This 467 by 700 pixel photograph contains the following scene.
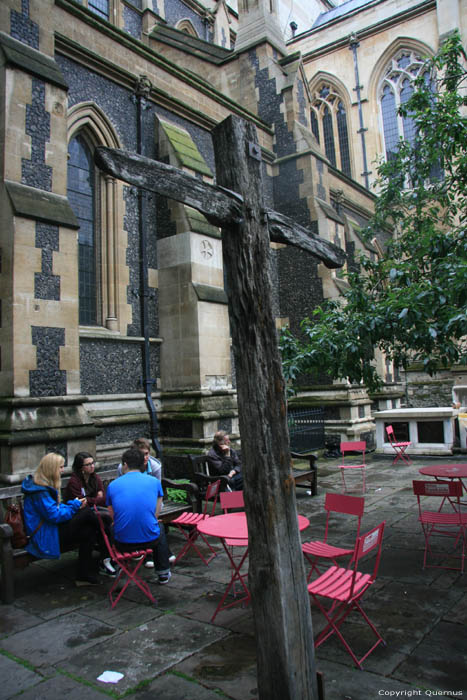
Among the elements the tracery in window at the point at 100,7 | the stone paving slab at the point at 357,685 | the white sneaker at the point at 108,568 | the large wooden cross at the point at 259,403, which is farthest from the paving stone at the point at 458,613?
the tracery in window at the point at 100,7

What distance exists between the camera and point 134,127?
9.93 metres

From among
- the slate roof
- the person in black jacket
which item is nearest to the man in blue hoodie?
the person in black jacket

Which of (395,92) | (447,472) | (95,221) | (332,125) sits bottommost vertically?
(447,472)

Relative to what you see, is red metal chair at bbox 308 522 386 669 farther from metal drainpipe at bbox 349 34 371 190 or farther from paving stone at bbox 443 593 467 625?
metal drainpipe at bbox 349 34 371 190

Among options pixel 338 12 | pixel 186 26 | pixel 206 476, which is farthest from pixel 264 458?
pixel 338 12

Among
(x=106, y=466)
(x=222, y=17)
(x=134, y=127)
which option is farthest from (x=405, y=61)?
(x=106, y=466)

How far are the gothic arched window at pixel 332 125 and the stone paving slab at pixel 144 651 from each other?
1022 inches

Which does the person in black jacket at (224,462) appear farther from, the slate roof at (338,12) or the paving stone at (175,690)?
the slate roof at (338,12)

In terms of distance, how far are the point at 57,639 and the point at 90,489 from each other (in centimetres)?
191

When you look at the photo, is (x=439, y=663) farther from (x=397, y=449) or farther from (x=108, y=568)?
(x=397, y=449)

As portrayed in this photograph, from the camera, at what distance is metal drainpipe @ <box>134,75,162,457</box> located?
30.7 feet

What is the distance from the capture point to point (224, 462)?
22.8 ft

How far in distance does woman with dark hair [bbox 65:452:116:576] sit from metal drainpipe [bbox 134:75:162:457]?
3.92 meters

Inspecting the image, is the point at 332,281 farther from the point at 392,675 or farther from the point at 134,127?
the point at 392,675
